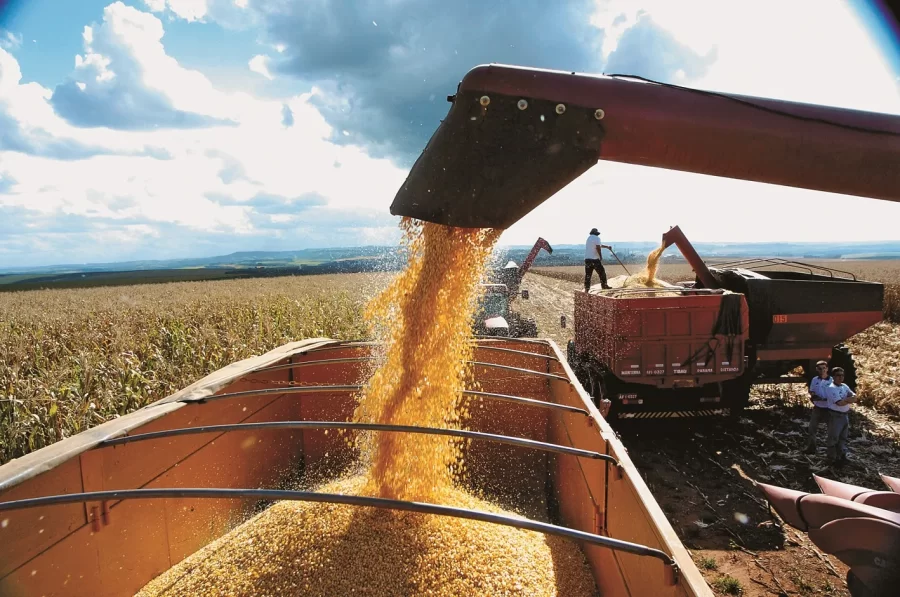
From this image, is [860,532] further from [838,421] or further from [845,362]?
[845,362]

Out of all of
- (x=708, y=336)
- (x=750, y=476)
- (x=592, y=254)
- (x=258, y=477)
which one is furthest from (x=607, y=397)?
(x=258, y=477)

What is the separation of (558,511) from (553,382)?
3.65ft

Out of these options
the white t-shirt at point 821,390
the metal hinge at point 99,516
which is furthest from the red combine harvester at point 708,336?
the metal hinge at point 99,516

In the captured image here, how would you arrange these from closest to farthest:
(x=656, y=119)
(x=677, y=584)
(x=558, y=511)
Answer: (x=677, y=584)
(x=656, y=119)
(x=558, y=511)

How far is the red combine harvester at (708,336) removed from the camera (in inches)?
225

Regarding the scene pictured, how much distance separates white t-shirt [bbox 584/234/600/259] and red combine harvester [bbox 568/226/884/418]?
6.32 ft

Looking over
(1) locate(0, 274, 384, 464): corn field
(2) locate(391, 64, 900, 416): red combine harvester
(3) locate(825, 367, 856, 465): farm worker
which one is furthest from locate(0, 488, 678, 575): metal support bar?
(3) locate(825, 367, 856, 465): farm worker

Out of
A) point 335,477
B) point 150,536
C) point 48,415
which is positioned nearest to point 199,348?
point 48,415

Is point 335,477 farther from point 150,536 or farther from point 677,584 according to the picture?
point 677,584

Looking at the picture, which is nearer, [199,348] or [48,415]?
[48,415]

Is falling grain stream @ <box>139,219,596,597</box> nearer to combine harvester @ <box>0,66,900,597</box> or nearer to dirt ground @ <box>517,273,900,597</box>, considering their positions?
combine harvester @ <box>0,66,900,597</box>

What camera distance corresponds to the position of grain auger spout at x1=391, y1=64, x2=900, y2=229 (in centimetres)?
203

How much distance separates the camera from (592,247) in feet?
30.0

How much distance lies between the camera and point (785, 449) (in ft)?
19.0
